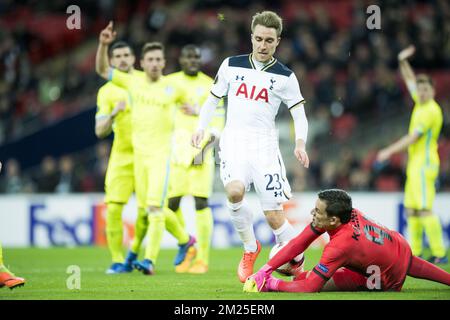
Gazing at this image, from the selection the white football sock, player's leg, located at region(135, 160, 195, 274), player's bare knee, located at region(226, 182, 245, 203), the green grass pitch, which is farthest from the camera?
player's leg, located at region(135, 160, 195, 274)

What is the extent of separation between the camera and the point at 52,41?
80.1 ft

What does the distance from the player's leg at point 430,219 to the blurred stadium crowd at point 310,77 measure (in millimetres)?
4287

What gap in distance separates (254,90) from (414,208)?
5.34 metres

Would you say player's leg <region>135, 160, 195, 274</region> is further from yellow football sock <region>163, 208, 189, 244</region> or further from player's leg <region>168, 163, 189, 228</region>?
player's leg <region>168, 163, 189, 228</region>

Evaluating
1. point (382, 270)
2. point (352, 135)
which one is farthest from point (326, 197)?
point (352, 135)

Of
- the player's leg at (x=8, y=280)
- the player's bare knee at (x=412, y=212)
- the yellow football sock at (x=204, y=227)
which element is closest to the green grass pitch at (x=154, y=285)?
the player's leg at (x=8, y=280)

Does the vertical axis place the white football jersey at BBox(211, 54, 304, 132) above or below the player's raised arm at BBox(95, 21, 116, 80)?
below

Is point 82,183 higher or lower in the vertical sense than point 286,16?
lower

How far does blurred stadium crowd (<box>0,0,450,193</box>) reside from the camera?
60.1 feet

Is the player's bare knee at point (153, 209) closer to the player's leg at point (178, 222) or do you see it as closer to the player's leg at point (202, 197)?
the player's leg at point (178, 222)

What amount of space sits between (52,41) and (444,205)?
12737mm

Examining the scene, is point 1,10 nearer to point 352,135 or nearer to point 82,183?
point 82,183

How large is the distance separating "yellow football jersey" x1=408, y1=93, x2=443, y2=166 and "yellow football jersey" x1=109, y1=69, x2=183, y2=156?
3947mm

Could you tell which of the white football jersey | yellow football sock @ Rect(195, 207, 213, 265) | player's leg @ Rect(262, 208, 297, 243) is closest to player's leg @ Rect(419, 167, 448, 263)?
yellow football sock @ Rect(195, 207, 213, 265)
